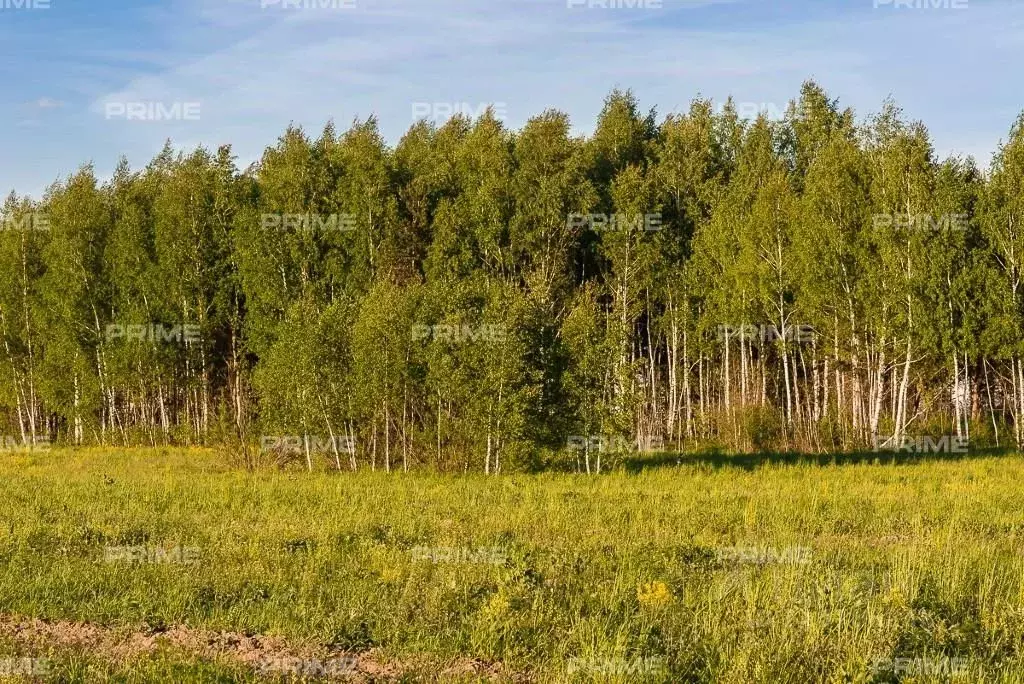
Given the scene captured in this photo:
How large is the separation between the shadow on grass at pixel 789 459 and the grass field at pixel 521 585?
5656 mm

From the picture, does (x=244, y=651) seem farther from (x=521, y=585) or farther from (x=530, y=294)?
(x=530, y=294)

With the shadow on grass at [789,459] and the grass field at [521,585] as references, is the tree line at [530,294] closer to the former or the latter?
the shadow on grass at [789,459]

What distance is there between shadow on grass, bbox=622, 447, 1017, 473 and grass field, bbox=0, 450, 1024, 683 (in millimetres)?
5656

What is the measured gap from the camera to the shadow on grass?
28.2 meters

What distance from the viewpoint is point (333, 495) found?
22.2m

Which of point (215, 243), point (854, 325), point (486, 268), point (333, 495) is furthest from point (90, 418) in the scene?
point (854, 325)

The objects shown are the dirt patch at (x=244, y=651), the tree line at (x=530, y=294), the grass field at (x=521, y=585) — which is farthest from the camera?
the tree line at (x=530, y=294)

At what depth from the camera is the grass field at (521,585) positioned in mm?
9234

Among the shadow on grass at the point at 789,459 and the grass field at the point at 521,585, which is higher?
the grass field at the point at 521,585

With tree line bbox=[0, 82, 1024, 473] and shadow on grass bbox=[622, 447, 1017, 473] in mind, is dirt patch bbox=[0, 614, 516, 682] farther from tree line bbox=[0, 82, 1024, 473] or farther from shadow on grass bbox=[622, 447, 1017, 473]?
shadow on grass bbox=[622, 447, 1017, 473]

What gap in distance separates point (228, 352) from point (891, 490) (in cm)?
3390

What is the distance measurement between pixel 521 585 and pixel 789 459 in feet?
67.7

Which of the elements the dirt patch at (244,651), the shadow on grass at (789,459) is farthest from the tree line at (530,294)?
the dirt patch at (244,651)

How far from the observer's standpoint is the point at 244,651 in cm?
955
